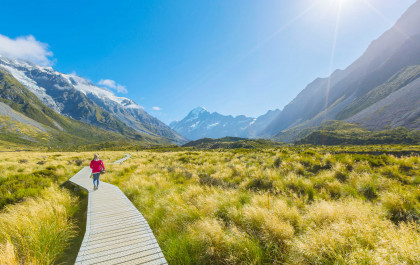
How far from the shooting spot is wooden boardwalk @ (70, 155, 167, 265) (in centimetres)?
455

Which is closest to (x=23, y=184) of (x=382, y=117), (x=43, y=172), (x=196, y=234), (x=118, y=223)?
(x=43, y=172)

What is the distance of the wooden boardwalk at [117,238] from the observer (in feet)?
14.9

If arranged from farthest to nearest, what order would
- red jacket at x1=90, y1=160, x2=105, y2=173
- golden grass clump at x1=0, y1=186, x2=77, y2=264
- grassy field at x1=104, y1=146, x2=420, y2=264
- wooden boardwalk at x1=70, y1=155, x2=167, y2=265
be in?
1. red jacket at x1=90, y1=160, x2=105, y2=173
2. golden grass clump at x1=0, y1=186, x2=77, y2=264
3. wooden boardwalk at x1=70, y1=155, x2=167, y2=265
4. grassy field at x1=104, y1=146, x2=420, y2=264

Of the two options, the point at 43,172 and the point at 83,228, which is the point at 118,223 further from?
the point at 43,172

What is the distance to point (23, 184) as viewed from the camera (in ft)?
34.1

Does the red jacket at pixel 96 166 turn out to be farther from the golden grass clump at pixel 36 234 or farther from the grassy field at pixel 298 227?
the golden grass clump at pixel 36 234

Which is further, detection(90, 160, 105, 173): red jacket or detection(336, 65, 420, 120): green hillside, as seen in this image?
detection(336, 65, 420, 120): green hillside

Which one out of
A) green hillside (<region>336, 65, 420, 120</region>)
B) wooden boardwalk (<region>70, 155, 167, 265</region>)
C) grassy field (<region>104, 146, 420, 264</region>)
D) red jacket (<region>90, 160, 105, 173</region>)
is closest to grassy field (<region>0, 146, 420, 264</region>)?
grassy field (<region>104, 146, 420, 264</region>)

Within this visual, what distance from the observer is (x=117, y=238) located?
5457 millimetres

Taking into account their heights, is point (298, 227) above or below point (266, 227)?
below

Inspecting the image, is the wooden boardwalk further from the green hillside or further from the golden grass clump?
the green hillside

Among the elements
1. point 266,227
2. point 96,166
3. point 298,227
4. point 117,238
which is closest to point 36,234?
point 117,238

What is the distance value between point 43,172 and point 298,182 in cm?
1998

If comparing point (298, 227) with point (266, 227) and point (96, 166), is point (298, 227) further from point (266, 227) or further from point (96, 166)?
point (96, 166)
